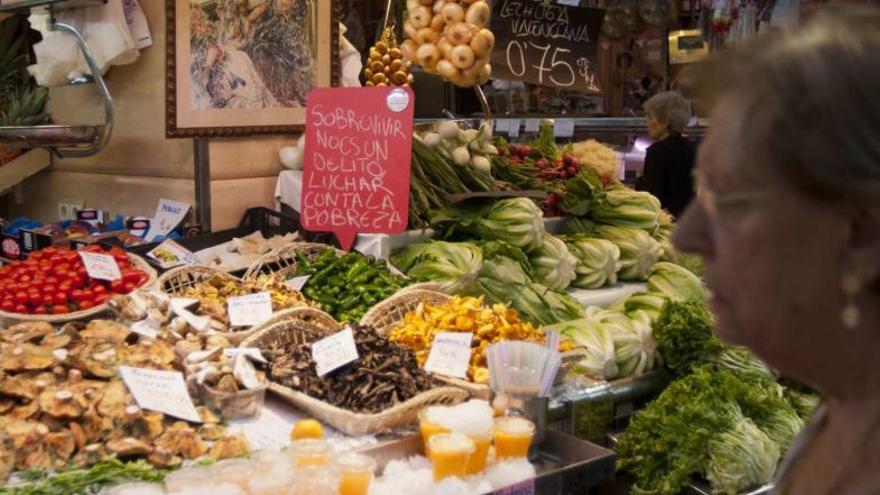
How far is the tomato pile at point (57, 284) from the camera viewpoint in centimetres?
367

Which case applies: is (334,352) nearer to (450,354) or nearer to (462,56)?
(450,354)

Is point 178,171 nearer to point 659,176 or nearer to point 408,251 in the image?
point 408,251

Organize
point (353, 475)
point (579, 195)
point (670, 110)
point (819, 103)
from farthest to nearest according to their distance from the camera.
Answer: point (670, 110), point (579, 195), point (353, 475), point (819, 103)

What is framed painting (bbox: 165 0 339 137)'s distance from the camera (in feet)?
14.6

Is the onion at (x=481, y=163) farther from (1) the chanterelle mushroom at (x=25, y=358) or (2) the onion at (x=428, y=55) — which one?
(1) the chanterelle mushroom at (x=25, y=358)

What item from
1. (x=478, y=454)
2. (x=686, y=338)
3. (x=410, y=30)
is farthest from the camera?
(x=410, y=30)

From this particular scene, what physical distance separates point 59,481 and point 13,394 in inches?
15.5

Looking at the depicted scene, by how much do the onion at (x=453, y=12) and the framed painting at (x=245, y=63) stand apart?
1.99 feet

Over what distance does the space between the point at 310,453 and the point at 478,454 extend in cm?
47

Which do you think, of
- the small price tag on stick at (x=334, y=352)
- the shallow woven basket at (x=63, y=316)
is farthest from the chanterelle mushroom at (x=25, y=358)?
the small price tag on stick at (x=334, y=352)

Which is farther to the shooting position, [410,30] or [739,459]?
[410,30]

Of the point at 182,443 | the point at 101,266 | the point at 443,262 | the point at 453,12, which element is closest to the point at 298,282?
the point at 443,262

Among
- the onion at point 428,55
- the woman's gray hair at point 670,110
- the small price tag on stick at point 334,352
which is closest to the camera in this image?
the small price tag on stick at point 334,352

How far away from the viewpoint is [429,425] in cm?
261
